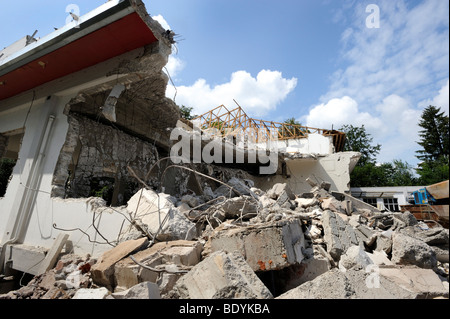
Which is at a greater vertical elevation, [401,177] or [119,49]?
[401,177]

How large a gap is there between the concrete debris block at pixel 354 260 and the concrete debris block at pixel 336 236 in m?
0.20

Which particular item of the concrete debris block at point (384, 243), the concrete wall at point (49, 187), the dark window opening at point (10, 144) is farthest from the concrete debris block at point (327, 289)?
the dark window opening at point (10, 144)

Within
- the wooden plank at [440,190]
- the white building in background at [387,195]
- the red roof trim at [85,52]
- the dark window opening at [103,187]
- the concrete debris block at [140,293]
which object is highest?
the red roof trim at [85,52]

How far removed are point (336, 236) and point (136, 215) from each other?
3098 millimetres

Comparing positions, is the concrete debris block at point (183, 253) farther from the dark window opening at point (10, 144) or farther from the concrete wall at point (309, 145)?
the concrete wall at point (309, 145)

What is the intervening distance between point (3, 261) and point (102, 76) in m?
4.18

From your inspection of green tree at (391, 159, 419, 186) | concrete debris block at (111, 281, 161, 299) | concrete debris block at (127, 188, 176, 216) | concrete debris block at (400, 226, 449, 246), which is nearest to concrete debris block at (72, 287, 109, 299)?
concrete debris block at (111, 281, 161, 299)

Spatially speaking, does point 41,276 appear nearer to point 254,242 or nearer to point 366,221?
point 254,242

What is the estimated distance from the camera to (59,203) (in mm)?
4371

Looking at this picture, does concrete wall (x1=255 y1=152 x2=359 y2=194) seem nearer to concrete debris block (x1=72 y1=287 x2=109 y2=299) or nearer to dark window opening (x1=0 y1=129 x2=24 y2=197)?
dark window opening (x1=0 y1=129 x2=24 y2=197)

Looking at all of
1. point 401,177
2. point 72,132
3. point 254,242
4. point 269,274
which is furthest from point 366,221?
point 401,177

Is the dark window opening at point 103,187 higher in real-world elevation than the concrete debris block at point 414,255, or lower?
higher

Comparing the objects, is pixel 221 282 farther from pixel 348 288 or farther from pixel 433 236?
pixel 433 236

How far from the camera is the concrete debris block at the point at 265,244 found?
249 centimetres
